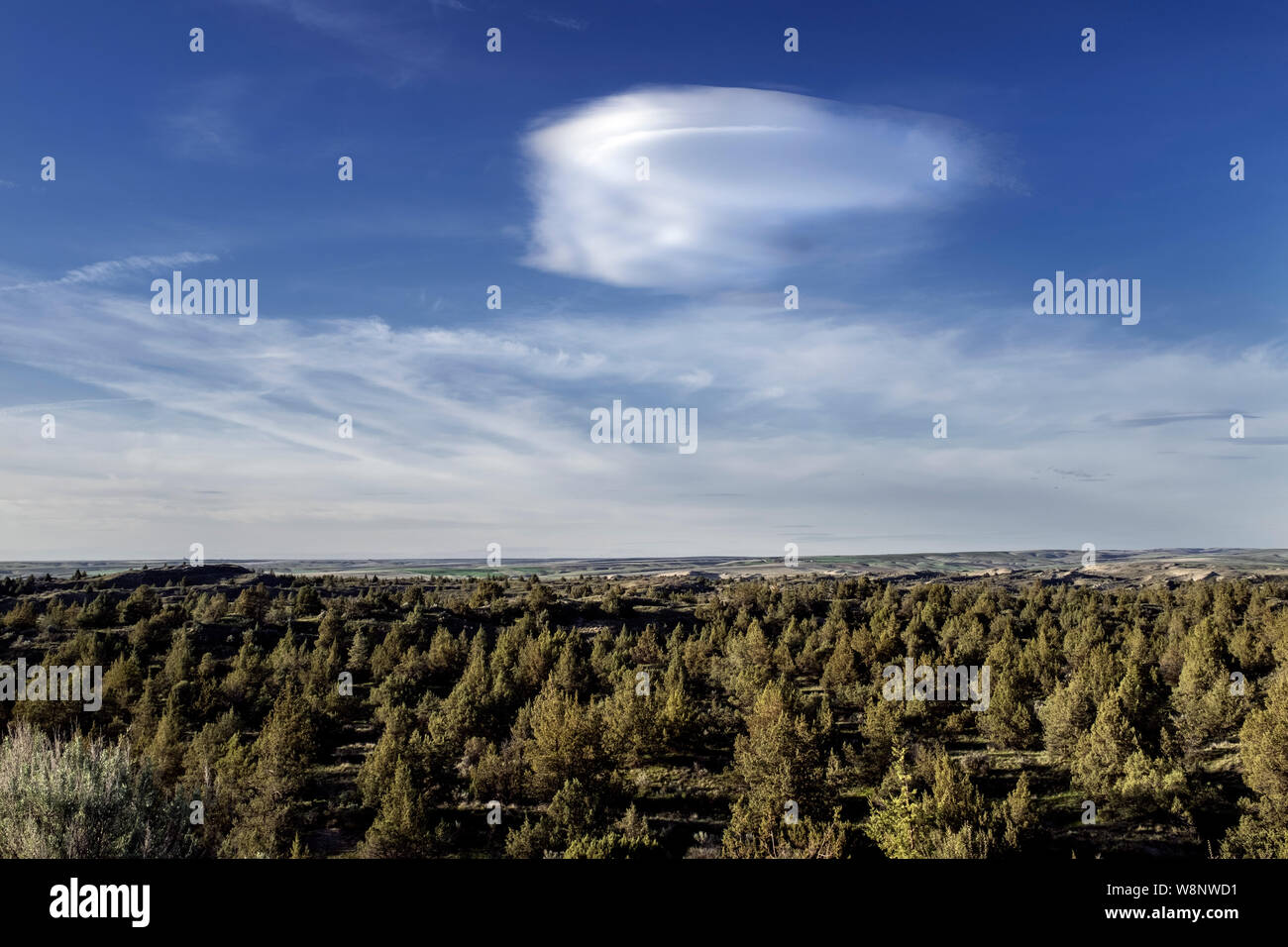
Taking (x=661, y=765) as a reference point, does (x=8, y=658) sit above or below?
above

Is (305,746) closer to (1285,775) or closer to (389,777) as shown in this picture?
(389,777)

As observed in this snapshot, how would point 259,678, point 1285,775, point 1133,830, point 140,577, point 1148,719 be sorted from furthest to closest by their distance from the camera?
point 140,577 → point 259,678 → point 1148,719 → point 1133,830 → point 1285,775

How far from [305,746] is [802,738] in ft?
55.3

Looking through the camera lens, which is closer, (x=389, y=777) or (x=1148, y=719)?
Result: (x=389, y=777)

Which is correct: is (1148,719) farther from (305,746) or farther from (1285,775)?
(305,746)

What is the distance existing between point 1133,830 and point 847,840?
8801mm

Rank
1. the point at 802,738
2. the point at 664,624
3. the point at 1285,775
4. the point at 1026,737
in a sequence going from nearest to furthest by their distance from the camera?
the point at 1285,775, the point at 802,738, the point at 1026,737, the point at 664,624

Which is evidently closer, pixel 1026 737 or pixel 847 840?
pixel 847 840
